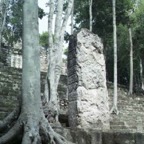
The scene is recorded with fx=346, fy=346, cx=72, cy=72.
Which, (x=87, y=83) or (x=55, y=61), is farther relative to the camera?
(x=55, y=61)

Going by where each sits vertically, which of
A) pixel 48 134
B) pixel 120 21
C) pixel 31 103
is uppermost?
pixel 120 21

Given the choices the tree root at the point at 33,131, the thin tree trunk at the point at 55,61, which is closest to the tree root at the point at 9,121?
the tree root at the point at 33,131

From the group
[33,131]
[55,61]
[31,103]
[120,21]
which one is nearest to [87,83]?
[55,61]

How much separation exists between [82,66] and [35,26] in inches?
60.9

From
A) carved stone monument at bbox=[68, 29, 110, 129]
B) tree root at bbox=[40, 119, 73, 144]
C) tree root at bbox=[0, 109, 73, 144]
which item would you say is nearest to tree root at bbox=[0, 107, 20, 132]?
tree root at bbox=[0, 109, 73, 144]

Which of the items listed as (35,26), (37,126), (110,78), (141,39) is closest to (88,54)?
(35,26)

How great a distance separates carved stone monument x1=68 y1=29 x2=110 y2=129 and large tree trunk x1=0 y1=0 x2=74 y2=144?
1.35 meters

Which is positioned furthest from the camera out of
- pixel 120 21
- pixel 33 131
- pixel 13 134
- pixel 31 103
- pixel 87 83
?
pixel 120 21

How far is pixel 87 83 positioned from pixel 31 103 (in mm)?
1834

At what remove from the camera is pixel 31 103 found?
16.0ft

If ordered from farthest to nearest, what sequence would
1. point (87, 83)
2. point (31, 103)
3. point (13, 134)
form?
point (87, 83) < point (31, 103) < point (13, 134)

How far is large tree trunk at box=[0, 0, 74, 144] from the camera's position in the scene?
473 cm

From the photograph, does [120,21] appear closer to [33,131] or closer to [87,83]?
[87,83]

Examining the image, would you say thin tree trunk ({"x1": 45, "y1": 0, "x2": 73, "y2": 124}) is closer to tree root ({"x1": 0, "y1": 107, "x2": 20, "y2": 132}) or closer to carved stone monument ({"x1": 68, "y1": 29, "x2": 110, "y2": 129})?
carved stone monument ({"x1": 68, "y1": 29, "x2": 110, "y2": 129})
